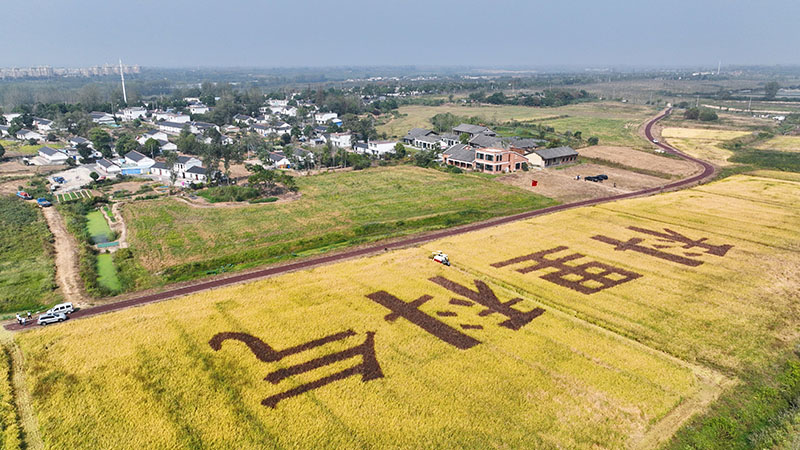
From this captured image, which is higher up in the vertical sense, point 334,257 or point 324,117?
point 324,117

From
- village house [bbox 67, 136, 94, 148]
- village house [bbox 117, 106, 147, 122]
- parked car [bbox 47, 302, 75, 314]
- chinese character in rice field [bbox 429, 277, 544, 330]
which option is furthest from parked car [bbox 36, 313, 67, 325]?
village house [bbox 117, 106, 147, 122]

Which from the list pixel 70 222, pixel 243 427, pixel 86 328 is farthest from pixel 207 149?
pixel 243 427

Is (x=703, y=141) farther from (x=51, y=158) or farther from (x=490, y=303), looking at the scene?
(x=51, y=158)

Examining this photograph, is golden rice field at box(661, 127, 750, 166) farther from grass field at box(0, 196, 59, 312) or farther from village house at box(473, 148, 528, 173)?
grass field at box(0, 196, 59, 312)

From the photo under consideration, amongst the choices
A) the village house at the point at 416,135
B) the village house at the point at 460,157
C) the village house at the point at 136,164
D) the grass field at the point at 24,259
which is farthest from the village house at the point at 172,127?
the village house at the point at 460,157

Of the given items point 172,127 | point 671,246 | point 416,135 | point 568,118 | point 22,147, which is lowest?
point 671,246

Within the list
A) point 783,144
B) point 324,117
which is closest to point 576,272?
point 783,144

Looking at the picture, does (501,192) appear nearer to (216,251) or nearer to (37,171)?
(216,251)
